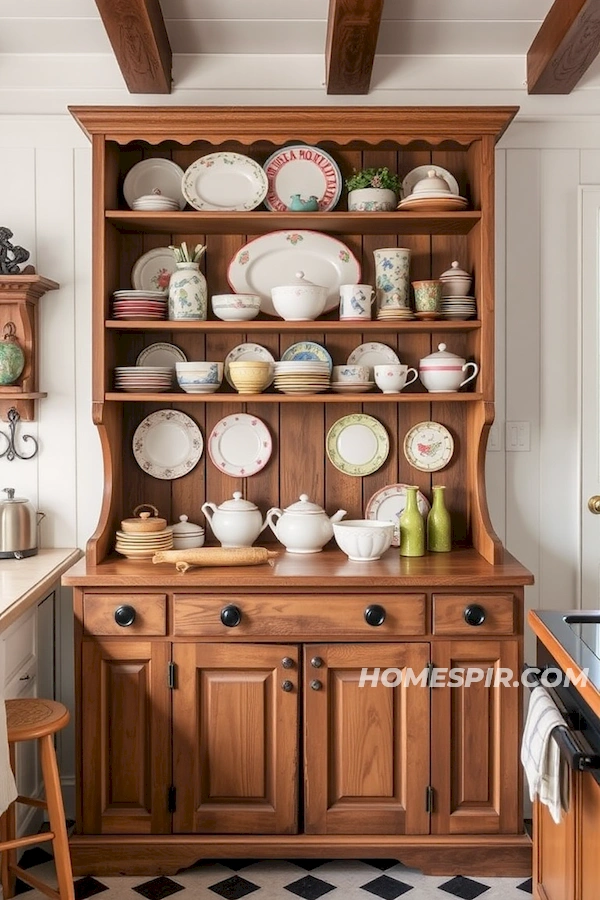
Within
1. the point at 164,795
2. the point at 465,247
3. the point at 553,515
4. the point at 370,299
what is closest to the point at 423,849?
the point at 164,795

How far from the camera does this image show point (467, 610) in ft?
9.17

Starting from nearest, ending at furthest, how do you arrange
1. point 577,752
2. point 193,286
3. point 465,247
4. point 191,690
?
point 577,752 → point 191,690 → point 193,286 → point 465,247

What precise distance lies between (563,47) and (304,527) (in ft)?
5.19

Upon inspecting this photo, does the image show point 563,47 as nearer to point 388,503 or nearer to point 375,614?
point 388,503

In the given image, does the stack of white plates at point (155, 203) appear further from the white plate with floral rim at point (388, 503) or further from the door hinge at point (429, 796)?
the door hinge at point (429, 796)

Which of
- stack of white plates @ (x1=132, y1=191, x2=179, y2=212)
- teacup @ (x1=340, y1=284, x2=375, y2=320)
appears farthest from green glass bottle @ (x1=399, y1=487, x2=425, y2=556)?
stack of white plates @ (x1=132, y1=191, x2=179, y2=212)

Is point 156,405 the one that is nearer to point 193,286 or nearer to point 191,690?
point 193,286

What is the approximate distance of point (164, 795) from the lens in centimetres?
283

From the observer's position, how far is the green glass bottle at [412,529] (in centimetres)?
304

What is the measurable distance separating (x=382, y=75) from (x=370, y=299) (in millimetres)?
775

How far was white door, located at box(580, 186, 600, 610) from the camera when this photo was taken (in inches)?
129

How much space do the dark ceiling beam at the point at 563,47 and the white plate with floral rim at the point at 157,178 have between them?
118cm

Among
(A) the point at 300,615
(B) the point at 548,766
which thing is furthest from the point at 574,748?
(A) the point at 300,615

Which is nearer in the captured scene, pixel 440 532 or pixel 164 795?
pixel 164 795
